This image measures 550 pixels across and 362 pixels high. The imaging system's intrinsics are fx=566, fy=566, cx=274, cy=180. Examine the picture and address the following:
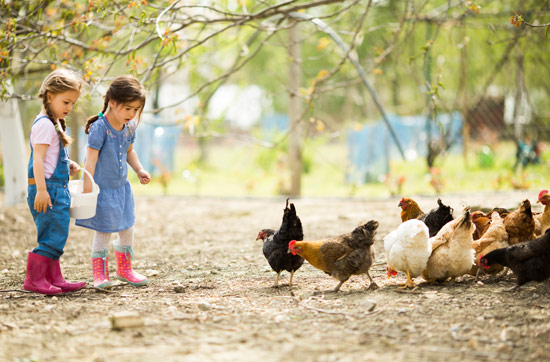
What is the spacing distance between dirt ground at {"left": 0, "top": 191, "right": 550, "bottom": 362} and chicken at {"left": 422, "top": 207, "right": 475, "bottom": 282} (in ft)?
0.39

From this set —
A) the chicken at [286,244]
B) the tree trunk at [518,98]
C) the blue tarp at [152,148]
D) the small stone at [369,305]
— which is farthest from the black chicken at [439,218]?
the blue tarp at [152,148]

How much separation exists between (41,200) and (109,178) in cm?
52

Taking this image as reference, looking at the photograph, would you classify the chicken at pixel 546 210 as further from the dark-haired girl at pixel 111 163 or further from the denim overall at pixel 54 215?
the denim overall at pixel 54 215

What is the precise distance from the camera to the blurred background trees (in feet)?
17.7

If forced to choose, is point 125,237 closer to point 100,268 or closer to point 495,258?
point 100,268

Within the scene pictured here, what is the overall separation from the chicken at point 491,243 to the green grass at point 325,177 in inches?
223

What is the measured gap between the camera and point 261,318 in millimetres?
3229

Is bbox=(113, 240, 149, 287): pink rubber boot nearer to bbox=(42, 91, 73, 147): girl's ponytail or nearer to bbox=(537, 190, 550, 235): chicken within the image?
bbox=(42, 91, 73, 147): girl's ponytail

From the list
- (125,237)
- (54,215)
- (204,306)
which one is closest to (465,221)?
(204,306)

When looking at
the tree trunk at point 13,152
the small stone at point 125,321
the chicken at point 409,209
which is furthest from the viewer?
the tree trunk at point 13,152

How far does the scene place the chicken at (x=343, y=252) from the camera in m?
3.82

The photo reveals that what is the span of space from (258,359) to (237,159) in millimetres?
14921

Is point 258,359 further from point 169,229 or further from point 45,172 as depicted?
point 169,229

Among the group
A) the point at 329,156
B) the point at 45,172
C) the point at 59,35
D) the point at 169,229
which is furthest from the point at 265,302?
the point at 329,156
